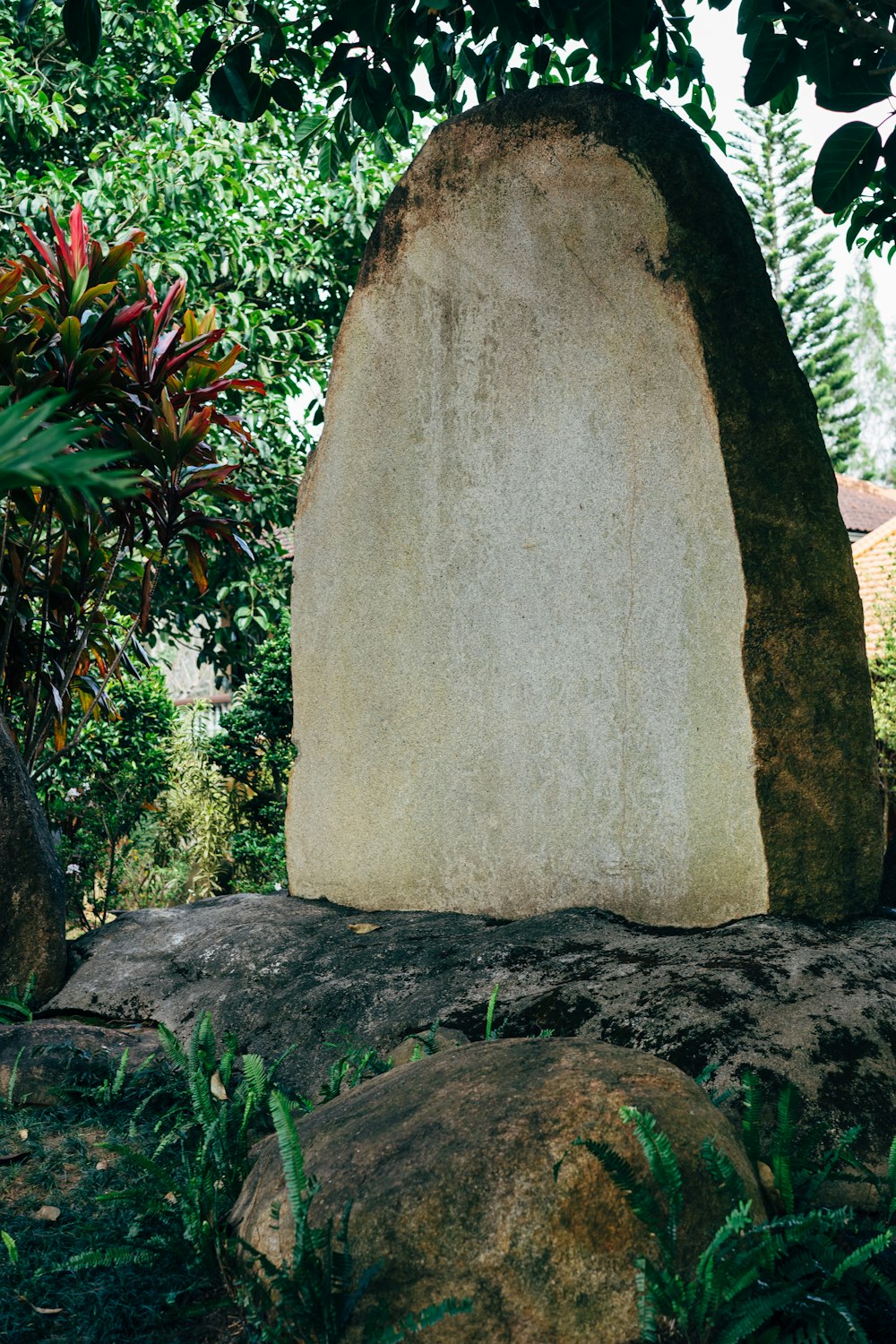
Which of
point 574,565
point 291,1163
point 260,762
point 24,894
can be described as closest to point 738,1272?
point 291,1163

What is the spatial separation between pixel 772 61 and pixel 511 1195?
3.34m

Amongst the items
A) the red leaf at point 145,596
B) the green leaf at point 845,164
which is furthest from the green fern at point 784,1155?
the red leaf at point 145,596

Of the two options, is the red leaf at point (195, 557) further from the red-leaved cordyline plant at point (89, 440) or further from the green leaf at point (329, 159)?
the green leaf at point (329, 159)

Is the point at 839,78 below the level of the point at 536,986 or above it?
above

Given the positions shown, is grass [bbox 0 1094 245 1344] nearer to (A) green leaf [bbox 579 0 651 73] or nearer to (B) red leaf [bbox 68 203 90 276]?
(B) red leaf [bbox 68 203 90 276]

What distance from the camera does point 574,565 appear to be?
404 cm

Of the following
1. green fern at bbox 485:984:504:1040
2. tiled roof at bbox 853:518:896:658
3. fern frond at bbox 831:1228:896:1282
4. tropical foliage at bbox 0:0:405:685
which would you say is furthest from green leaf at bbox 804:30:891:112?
tiled roof at bbox 853:518:896:658

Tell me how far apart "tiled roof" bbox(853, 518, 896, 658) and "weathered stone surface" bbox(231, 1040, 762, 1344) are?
8342 mm

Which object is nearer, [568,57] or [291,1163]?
[291,1163]

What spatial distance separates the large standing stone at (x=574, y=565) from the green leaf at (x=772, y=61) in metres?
0.35

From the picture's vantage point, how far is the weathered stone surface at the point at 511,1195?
73.6 inches

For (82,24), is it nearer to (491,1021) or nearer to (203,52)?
(203,52)

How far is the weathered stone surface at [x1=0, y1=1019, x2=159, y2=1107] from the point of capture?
10.9ft

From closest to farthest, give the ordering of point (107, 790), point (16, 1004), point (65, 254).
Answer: point (16, 1004), point (65, 254), point (107, 790)
